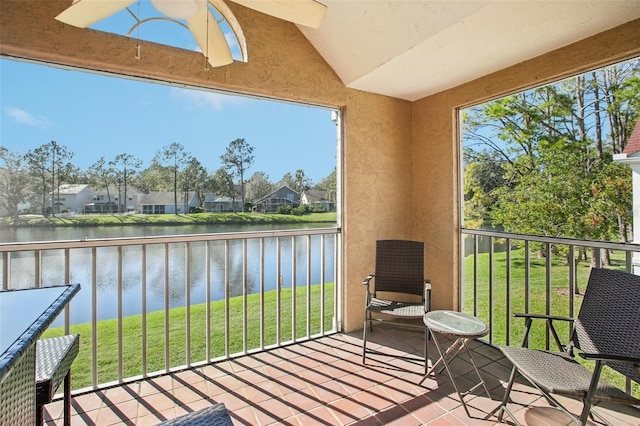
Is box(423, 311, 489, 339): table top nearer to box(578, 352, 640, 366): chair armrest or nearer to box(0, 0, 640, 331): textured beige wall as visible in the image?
box(578, 352, 640, 366): chair armrest

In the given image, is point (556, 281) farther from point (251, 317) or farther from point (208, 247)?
point (251, 317)

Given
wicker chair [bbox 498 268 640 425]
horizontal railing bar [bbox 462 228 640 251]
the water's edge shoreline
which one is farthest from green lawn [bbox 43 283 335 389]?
wicker chair [bbox 498 268 640 425]

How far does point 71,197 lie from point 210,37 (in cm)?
157

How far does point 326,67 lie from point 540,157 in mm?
2217

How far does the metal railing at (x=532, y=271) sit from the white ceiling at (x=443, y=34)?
1.56m

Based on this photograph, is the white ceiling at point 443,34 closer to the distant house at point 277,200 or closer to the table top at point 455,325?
the distant house at point 277,200

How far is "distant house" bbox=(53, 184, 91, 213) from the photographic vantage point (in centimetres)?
234

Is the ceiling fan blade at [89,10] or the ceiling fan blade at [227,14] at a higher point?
the ceiling fan blade at [227,14]

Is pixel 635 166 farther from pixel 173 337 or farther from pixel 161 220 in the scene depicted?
pixel 173 337

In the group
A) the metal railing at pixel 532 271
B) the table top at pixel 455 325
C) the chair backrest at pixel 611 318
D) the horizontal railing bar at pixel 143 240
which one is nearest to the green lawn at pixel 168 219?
the horizontal railing bar at pixel 143 240

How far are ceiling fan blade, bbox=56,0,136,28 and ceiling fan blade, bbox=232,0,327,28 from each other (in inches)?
25.2

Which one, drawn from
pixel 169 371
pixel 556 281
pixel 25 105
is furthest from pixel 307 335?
pixel 25 105

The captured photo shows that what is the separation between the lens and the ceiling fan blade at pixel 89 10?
166cm

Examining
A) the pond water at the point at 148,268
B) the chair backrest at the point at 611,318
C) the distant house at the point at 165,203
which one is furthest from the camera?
the distant house at the point at 165,203
